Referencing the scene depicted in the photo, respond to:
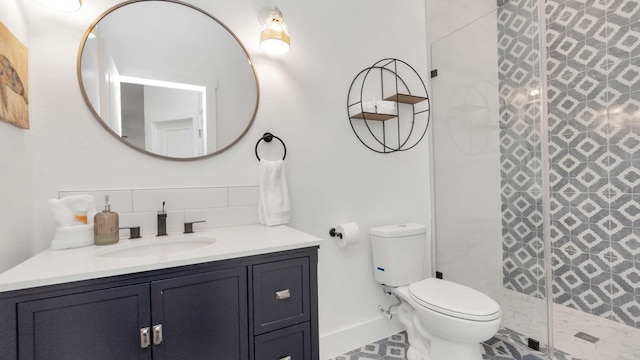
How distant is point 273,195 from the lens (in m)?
1.56

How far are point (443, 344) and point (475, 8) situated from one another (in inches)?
87.2

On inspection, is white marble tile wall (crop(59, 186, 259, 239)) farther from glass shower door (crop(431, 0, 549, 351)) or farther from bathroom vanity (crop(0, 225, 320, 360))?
glass shower door (crop(431, 0, 549, 351))

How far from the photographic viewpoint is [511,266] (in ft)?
6.40

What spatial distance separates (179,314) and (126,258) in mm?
258

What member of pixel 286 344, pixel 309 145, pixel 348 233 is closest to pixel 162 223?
pixel 286 344

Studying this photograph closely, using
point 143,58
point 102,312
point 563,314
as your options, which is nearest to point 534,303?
point 563,314

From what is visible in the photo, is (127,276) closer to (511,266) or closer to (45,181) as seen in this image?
(45,181)

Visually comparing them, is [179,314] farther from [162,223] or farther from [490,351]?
[490,351]

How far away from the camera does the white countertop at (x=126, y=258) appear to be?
793mm

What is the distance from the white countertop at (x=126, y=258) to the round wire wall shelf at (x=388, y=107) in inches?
38.1

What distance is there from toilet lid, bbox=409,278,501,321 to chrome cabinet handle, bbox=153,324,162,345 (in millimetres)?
1205

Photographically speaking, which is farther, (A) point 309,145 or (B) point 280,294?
(A) point 309,145

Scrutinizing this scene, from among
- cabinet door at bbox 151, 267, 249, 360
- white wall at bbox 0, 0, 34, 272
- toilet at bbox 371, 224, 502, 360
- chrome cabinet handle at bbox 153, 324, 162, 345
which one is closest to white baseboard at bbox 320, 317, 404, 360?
toilet at bbox 371, 224, 502, 360

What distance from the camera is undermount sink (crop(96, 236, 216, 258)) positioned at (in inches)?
45.7
